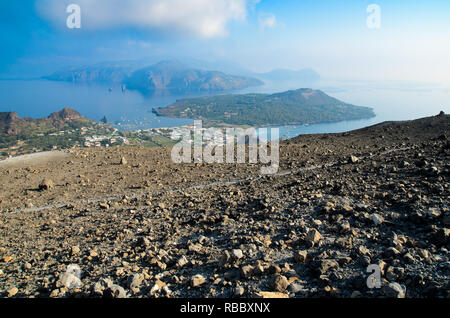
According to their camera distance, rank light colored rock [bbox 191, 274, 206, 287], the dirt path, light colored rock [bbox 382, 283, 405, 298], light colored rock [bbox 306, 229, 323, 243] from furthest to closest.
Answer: the dirt path, light colored rock [bbox 306, 229, 323, 243], light colored rock [bbox 191, 274, 206, 287], light colored rock [bbox 382, 283, 405, 298]

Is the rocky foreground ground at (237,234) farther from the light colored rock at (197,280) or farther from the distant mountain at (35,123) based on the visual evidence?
the distant mountain at (35,123)

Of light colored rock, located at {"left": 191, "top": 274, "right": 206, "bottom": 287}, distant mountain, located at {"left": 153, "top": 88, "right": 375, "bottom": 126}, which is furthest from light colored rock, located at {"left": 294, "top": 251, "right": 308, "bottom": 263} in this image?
distant mountain, located at {"left": 153, "top": 88, "right": 375, "bottom": 126}

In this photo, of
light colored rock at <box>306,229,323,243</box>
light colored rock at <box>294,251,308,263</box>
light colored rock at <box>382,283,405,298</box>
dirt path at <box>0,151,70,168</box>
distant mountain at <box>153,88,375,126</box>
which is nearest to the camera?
light colored rock at <box>382,283,405,298</box>

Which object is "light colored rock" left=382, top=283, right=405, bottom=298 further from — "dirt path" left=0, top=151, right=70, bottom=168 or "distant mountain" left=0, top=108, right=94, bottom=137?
"distant mountain" left=0, top=108, right=94, bottom=137

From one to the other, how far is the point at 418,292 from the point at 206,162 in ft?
34.4

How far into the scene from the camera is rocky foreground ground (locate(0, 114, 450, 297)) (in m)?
3.58

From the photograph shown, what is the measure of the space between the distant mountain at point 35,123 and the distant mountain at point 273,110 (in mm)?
38010

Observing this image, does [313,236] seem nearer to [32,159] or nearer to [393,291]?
[393,291]

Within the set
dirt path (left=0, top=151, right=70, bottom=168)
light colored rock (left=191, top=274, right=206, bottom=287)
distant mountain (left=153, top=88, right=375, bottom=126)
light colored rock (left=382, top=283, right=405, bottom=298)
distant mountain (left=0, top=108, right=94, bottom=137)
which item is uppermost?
distant mountain (left=153, top=88, right=375, bottom=126)

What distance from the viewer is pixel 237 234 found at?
5184mm

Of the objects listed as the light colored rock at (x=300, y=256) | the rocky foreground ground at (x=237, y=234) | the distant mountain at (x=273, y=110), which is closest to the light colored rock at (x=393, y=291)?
the rocky foreground ground at (x=237, y=234)

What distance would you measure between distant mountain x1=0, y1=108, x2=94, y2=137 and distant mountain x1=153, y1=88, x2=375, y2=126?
38.0m

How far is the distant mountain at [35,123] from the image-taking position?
196ft

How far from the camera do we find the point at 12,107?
11844cm
